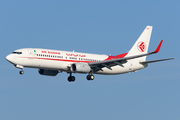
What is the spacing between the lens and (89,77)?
227 ft

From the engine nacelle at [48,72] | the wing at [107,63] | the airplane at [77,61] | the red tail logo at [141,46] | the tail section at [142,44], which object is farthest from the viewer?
the red tail logo at [141,46]

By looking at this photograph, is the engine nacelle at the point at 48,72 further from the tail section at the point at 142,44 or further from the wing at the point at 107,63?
the tail section at the point at 142,44

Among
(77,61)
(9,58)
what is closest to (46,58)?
(9,58)

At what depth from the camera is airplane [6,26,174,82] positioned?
6281 cm

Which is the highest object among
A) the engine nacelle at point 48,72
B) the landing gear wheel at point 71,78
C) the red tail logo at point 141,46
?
the red tail logo at point 141,46

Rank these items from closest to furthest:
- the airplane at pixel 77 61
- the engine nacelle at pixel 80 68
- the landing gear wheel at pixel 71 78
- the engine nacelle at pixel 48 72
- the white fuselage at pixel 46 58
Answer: the white fuselage at pixel 46 58
the airplane at pixel 77 61
the engine nacelle at pixel 80 68
the engine nacelle at pixel 48 72
the landing gear wheel at pixel 71 78

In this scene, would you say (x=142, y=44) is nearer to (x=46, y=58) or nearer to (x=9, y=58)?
(x=46, y=58)

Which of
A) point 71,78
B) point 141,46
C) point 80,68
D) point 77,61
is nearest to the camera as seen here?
point 80,68

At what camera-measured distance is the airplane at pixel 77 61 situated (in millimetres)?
62812

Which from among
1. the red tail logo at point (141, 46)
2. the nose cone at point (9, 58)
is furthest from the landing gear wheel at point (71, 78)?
the nose cone at point (9, 58)

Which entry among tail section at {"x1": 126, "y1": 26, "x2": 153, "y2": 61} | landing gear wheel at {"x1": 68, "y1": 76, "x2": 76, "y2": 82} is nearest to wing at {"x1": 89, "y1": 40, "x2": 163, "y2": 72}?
landing gear wheel at {"x1": 68, "y1": 76, "x2": 76, "y2": 82}

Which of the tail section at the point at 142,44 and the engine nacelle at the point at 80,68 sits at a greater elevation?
the tail section at the point at 142,44

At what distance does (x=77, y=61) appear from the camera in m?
67.2

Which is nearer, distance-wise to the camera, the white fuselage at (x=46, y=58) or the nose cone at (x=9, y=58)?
the nose cone at (x=9, y=58)
